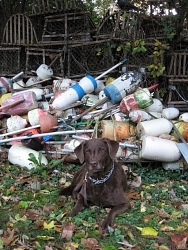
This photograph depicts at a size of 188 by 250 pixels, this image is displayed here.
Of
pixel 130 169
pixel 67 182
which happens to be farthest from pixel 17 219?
pixel 130 169

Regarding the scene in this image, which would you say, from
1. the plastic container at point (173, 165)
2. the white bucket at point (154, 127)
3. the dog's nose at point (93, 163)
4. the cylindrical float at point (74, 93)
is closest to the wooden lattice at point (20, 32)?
the cylindrical float at point (74, 93)

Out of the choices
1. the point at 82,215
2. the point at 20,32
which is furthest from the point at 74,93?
the point at 82,215

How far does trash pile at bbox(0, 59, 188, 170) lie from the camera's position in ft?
17.9

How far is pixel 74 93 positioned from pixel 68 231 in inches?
127

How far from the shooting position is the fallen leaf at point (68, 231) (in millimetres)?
3479

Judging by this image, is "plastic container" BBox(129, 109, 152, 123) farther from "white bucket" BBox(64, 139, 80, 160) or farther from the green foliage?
the green foliage

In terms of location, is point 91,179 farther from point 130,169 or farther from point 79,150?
point 130,169

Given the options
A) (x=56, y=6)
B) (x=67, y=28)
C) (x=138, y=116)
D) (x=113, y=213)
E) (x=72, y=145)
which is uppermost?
(x=56, y=6)

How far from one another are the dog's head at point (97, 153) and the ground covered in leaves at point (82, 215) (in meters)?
0.51

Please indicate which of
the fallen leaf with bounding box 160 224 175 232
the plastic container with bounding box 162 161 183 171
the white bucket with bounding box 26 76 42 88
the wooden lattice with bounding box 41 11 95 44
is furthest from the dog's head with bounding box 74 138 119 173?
the wooden lattice with bounding box 41 11 95 44

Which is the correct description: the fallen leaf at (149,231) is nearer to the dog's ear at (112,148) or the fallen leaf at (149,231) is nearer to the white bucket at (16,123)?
the dog's ear at (112,148)

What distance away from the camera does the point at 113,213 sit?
385 cm

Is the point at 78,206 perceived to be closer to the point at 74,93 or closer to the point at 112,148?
the point at 112,148

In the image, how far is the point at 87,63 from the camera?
7809 millimetres
